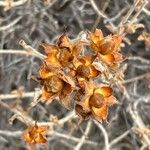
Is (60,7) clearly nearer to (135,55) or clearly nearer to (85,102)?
(135,55)

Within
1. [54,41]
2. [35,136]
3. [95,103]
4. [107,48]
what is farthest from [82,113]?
[54,41]

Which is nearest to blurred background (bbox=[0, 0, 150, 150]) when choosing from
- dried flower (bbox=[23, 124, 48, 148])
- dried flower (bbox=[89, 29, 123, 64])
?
dried flower (bbox=[23, 124, 48, 148])

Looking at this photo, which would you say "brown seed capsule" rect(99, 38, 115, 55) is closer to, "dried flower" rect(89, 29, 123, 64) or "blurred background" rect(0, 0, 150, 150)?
"dried flower" rect(89, 29, 123, 64)

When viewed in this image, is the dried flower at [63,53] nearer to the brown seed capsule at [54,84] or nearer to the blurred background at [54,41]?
the brown seed capsule at [54,84]

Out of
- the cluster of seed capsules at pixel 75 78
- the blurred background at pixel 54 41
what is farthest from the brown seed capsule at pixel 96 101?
the blurred background at pixel 54 41

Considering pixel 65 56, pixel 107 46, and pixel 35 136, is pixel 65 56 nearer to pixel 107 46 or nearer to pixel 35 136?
pixel 107 46

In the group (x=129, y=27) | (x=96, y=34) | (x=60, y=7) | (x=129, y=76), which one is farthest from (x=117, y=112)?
(x=96, y=34)

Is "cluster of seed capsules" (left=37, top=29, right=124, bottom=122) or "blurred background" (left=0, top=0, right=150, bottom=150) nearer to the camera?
"cluster of seed capsules" (left=37, top=29, right=124, bottom=122)

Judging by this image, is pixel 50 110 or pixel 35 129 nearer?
pixel 35 129
